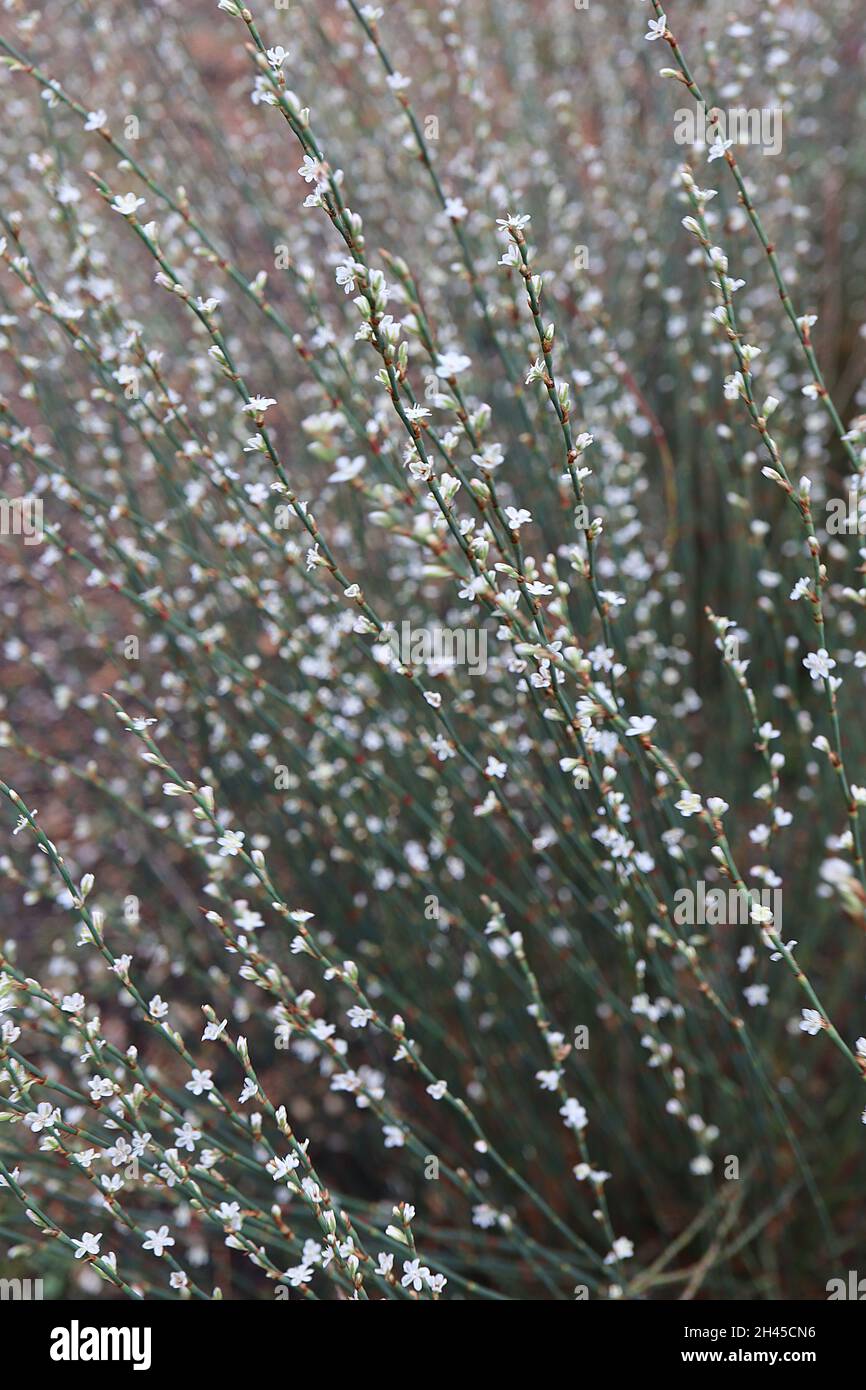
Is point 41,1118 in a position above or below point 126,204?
below

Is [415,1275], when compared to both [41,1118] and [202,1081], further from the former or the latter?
[41,1118]

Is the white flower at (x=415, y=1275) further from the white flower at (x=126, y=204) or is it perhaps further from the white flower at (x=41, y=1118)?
the white flower at (x=126, y=204)

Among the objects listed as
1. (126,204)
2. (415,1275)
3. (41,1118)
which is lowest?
(415,1275)

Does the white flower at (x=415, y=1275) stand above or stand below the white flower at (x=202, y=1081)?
below

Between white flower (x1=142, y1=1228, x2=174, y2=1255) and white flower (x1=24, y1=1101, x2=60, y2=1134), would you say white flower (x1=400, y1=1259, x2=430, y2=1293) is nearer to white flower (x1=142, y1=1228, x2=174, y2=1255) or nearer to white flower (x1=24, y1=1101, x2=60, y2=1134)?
white flower (x1=142, y1=1228, x2=174, y2=1255)

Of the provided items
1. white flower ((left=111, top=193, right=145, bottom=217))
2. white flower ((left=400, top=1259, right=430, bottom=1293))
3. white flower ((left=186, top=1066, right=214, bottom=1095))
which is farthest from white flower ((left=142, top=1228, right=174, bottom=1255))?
white flower ((left=111, top=193, right=145, bottom=217))

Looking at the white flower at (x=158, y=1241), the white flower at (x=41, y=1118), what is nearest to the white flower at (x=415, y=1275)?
the white flower at (x=158, y=1241)

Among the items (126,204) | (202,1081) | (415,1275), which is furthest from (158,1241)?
(126,204)

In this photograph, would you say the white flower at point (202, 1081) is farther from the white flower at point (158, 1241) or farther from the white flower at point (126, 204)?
the white flower at point (126, 204)

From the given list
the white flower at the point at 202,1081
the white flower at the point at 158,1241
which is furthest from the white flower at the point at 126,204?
the white flower at the point at 158,1241

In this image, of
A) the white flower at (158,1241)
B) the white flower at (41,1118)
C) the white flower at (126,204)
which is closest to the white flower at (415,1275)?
the white flower at (158,1241)

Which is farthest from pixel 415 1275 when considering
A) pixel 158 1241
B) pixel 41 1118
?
pixel 41 1118

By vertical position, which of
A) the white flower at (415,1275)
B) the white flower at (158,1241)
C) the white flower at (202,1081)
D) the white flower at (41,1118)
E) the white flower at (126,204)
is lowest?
the white flower at (415,1275)
